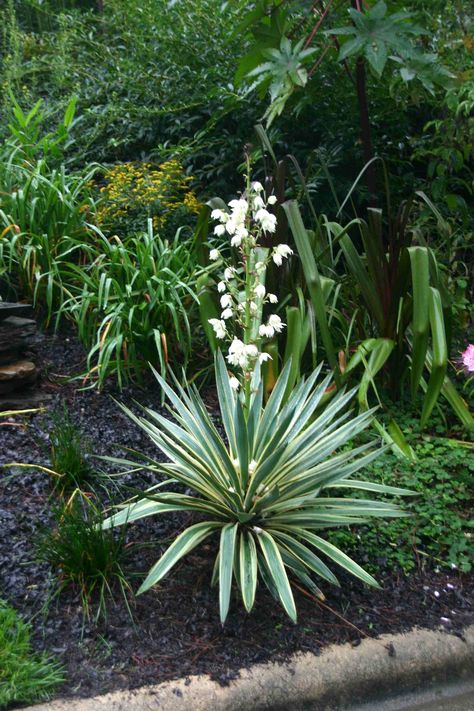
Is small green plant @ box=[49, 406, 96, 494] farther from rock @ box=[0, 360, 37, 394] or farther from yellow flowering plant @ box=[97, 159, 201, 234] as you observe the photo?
yellow flowering plant @ box=[97, 159, 201, 234]

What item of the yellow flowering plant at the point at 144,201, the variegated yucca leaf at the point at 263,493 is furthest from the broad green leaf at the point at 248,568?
the yellow flowering plant at the point at 144,201

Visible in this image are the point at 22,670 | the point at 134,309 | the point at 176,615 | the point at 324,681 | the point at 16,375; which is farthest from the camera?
A: the point at 134,309

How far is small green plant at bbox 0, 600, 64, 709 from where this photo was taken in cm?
244

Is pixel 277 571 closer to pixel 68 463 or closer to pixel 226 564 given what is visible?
pixel 226 564

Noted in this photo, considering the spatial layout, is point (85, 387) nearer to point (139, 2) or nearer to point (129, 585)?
point (129, 585)

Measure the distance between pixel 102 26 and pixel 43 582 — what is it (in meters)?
6.69

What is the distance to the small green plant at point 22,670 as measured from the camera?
2438 millimetres

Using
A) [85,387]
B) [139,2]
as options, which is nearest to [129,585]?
[85,387]

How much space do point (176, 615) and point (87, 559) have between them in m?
0.38

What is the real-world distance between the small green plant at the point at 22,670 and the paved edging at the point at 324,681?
6 centimetres

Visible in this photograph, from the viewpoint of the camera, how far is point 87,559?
287cm

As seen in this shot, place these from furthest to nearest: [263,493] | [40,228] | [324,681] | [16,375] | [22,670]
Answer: [40,228] < [16,375] < [263,493] < [324,681] < [22,670]

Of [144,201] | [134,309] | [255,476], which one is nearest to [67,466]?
[255,476]

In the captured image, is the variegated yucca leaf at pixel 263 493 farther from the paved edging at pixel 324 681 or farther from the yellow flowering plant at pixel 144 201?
the yellow flowering plant at pixel 144 201
